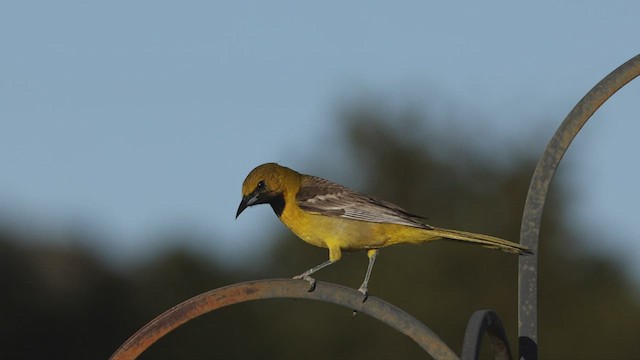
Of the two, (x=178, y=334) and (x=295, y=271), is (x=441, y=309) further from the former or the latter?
(x=178, y=334)

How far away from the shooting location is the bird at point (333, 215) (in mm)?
8617

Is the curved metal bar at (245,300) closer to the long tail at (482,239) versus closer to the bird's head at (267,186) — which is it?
the long tail at (482,239)

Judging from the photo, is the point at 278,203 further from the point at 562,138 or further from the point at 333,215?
the point at 562,138

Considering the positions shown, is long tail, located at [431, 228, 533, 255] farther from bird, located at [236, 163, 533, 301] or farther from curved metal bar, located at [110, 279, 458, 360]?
curved metal bar, located at [110, 279, 458, 360]

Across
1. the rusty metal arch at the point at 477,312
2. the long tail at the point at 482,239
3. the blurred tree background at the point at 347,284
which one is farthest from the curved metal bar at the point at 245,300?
the blurred tree background at the point at 347,284

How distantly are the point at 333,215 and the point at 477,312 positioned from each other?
3342 mm

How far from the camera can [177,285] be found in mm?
43094

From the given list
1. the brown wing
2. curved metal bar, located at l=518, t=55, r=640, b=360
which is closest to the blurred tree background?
the brown wing

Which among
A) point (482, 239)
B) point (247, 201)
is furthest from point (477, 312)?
point (247, 201)

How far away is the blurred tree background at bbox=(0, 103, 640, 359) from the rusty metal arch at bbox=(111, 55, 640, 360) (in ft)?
99.1

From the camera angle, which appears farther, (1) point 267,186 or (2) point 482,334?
(1) point 267,186

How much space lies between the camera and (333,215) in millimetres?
8789

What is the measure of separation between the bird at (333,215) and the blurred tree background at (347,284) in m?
27.4

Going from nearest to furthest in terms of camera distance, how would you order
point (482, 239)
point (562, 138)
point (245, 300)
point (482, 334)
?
1. point (482, 334)
2. point (245, 300)
3. point (562, 138)
4. point (482, 239)
